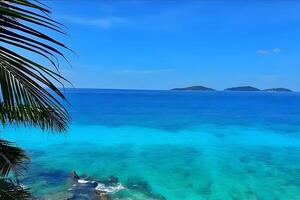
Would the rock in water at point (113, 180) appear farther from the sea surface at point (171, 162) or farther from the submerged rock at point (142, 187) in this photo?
the submerged rock at point (142, 187)

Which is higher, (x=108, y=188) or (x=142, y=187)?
(x=108, y=188)

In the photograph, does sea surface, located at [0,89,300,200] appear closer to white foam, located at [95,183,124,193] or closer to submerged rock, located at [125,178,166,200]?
submerged rock, located at [125,178,166,200]

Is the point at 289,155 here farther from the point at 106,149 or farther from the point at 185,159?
the point at 106,149

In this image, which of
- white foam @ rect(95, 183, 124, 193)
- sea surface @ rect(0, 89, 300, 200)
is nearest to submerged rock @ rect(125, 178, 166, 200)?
sea surface @ rect(0, 89, 300, 200)

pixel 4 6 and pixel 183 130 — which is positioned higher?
pixel 4 6

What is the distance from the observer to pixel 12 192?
12.7ft

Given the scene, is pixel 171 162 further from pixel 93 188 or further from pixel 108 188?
pixel 93 188

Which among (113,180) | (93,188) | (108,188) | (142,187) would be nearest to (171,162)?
(113,180)

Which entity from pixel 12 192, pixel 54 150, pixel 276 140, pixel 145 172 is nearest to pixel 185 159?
pixel 145 172

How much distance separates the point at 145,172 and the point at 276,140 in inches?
639

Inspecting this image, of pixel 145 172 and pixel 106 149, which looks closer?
pixel 145 172

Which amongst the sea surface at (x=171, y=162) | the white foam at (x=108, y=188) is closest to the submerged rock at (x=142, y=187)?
the sea surface at (x=171, y=162)

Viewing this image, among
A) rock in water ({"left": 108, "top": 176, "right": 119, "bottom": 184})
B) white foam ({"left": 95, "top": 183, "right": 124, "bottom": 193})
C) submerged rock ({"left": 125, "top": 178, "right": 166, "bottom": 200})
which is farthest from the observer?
rock in water ({"left": 108, "top": 176, "right": 119, "bottom": 184})

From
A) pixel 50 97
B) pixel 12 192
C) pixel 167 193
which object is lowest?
pixel 167 193
